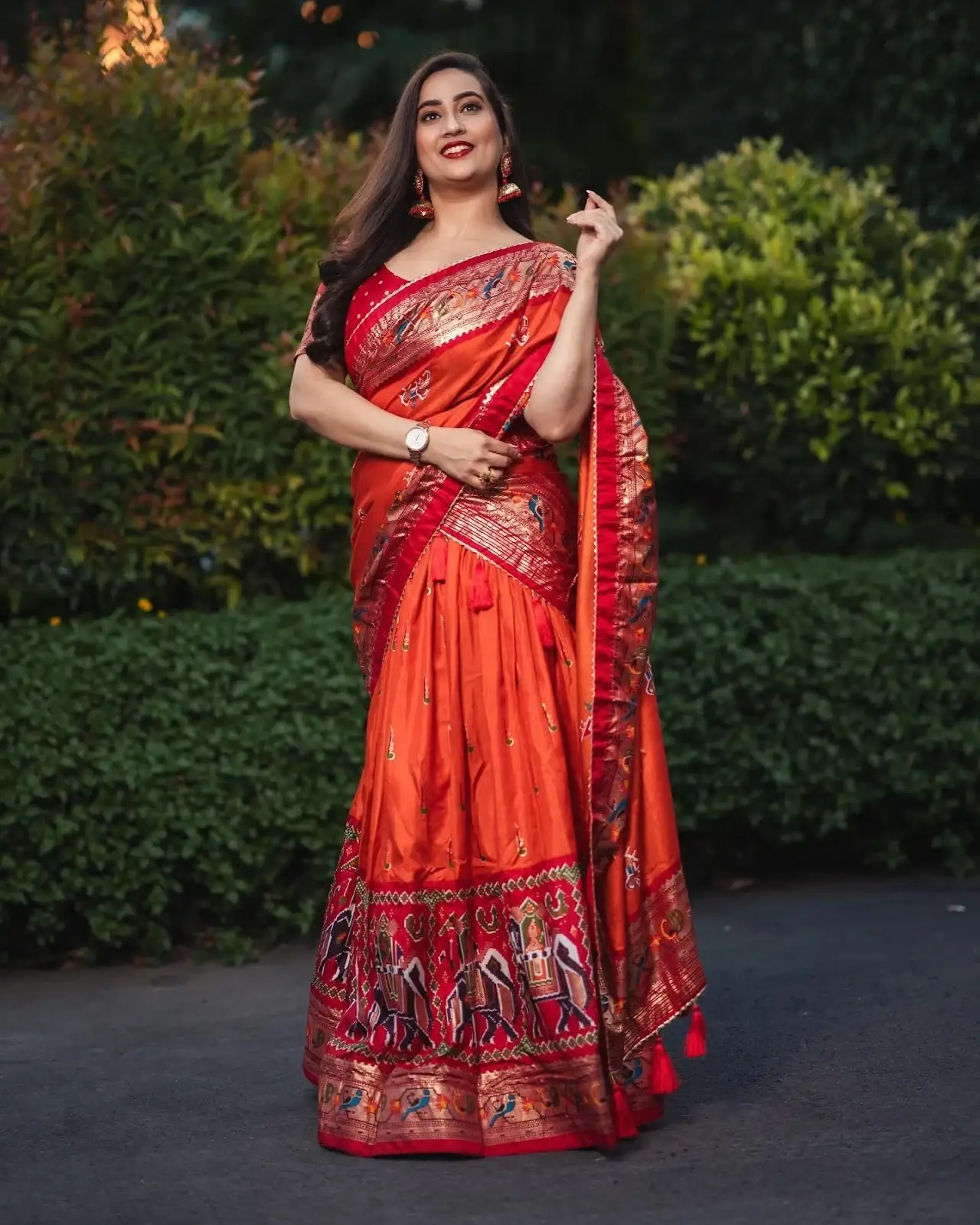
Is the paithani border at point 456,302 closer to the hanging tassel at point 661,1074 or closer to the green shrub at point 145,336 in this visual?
the hanging tassel at point 661,1074

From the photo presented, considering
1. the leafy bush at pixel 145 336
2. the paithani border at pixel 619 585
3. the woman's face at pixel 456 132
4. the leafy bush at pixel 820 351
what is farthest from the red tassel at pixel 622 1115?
the leafy bush at pixel 820 351

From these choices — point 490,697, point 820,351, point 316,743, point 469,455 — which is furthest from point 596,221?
point 820,351

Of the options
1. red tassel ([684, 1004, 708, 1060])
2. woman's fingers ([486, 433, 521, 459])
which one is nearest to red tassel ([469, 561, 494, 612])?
woman's fingers ([486, 433, 521, 459])

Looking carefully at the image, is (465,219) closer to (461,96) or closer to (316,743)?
(461,96)

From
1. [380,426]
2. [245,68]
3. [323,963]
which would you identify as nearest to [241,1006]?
[323,963]

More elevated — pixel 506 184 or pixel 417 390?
pixel 506 184

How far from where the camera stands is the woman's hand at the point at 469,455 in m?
3.79

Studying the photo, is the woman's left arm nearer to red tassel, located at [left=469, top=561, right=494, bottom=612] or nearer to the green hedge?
red tassel, located at [left=469, top=561, right=494, bottom=612]

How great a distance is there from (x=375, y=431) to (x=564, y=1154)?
4.94ft

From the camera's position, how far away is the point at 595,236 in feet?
12.5

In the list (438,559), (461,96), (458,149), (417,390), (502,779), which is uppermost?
(461,96)

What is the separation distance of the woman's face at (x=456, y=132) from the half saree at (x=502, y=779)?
21 cm

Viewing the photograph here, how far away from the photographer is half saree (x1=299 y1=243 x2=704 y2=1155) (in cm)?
374

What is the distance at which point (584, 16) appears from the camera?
14445 millimetres
